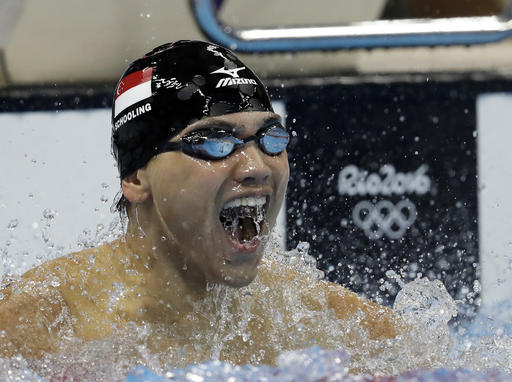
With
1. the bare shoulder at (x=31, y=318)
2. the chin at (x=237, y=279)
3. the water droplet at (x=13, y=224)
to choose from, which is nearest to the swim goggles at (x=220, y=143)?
the chin at (x=237, y=279)

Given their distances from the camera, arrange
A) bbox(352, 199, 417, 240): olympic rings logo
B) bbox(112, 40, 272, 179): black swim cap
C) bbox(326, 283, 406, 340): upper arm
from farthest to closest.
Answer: bbox(352, 199, 417, 240): olympic rings logo → bbox(326, 283, 406, 340): upper arm → bbox(112, 40, 272, 179): black swim cap

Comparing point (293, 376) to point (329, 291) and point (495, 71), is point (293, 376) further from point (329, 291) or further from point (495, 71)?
point (495, 71)

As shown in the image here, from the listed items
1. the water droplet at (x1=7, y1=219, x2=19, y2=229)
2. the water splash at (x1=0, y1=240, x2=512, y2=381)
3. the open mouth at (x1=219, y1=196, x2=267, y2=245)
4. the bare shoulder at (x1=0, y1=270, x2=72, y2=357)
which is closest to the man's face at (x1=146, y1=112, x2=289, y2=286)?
the open mouth at (x1=219, y1=196, x2=267, y2=245)

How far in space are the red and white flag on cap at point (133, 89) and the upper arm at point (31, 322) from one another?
0.39 m

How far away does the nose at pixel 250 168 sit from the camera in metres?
1.53

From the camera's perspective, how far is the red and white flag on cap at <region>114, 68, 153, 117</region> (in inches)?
64.2

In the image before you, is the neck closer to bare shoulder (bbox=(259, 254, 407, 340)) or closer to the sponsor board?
bare shoulder (bbox=(259, 254, 407, 340))

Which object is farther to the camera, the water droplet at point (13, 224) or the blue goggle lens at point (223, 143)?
the water droplet at point (13, 224)

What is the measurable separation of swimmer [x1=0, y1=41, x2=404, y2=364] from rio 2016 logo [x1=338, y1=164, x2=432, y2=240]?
93 cm

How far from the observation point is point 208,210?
5.02 feet

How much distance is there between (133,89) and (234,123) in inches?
9.0

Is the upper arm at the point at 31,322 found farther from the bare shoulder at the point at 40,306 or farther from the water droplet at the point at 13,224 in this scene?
the water droplet at the point at 13,224

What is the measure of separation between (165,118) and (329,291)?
0.56 meters

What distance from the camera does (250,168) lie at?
5.02 ft
